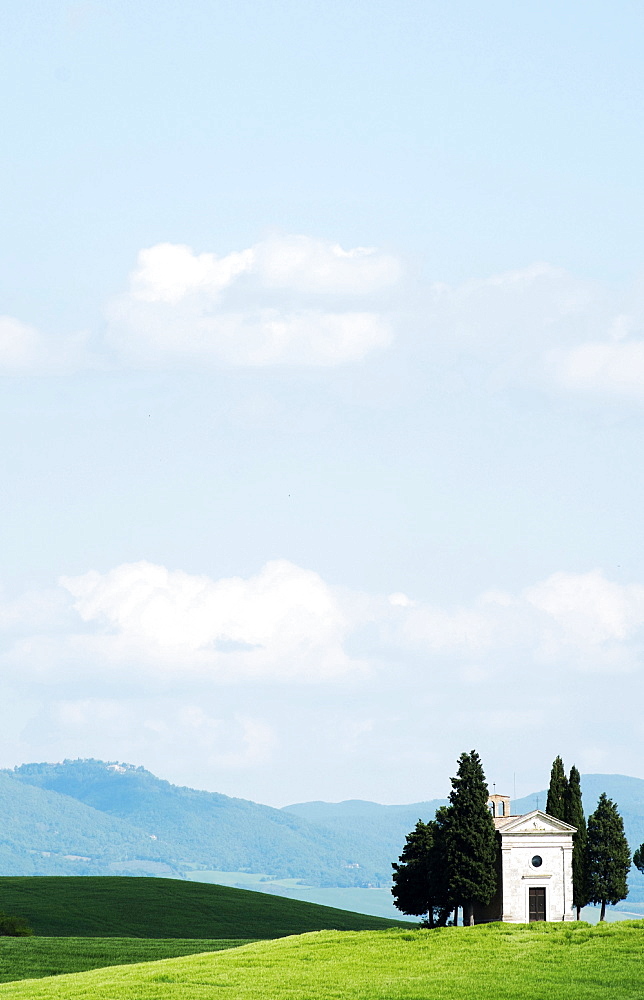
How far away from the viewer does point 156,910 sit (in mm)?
126062

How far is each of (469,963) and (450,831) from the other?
48.2ft

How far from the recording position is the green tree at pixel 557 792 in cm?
8500

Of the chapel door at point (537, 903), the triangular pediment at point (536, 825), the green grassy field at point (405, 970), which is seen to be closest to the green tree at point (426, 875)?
the triangular pediment at point (536, 825)

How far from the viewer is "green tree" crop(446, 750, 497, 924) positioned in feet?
253

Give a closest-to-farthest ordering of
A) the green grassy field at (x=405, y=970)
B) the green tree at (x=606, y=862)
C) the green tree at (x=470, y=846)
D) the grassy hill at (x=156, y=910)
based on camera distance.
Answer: the green grassy field at (x=405, y=970) → the green tree at (x=470, y=846) → the green tree at (x=606, y=862) → the grassy hill at (x=156, y=910)

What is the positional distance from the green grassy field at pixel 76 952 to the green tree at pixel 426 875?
12633mm

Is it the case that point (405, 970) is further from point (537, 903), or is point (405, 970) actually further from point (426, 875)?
point (426, 875)

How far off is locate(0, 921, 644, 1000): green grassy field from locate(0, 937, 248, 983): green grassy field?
5.51 metres

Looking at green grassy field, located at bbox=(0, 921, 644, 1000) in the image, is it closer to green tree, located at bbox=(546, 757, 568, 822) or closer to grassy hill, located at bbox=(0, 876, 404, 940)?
green tree, located at bbox=(546, 757, 568, 822)

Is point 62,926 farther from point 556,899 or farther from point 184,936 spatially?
point 556,899

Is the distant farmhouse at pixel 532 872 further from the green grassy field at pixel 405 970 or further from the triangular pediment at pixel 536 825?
the green grassy field at pixel 405 970

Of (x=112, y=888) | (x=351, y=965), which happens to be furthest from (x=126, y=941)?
(x=112, y=888)

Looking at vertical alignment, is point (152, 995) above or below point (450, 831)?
below

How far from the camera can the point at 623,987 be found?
56844mm
